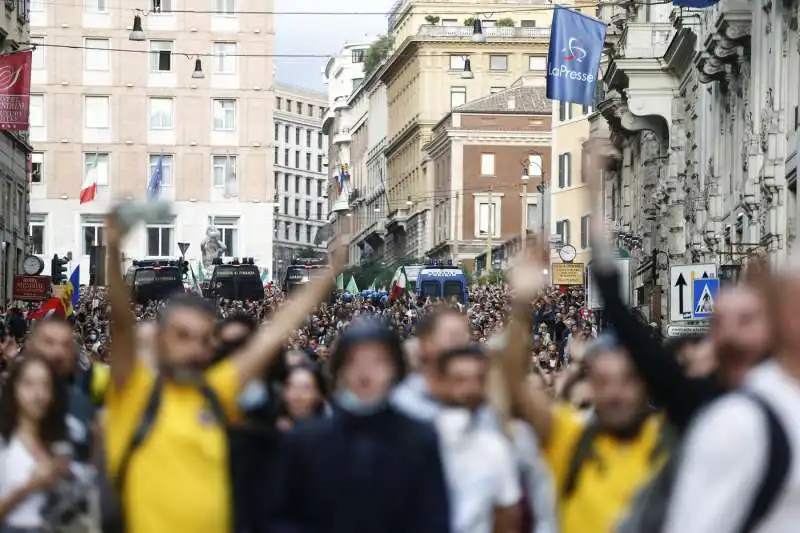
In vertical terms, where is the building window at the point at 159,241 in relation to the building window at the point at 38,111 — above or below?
below

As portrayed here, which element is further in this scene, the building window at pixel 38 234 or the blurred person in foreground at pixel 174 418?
the building window at pixel 38 234

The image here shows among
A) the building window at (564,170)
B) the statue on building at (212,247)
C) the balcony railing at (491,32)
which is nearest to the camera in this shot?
the building window at (564,170)

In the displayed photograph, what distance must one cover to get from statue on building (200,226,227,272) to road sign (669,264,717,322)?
69.2m

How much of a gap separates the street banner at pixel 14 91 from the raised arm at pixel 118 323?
35261mm

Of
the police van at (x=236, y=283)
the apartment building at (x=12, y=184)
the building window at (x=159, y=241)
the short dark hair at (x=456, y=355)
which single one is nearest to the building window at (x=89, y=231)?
the building window at (x=159, y=241)

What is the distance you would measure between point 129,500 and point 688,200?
133 feet

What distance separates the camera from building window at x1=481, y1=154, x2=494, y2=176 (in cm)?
11069

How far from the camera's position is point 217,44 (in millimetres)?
99312

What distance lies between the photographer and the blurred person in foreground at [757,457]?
15.3 ft

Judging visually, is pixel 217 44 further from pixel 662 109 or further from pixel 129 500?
pixel 129 500

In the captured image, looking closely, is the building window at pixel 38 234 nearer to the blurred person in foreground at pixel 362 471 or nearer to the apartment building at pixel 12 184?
the apartment building at pixel 12 184

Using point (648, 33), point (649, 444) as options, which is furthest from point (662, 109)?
point (649, 444)

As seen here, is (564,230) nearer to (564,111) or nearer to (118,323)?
(564,111)

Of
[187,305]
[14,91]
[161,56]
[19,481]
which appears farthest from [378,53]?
[187,305]
